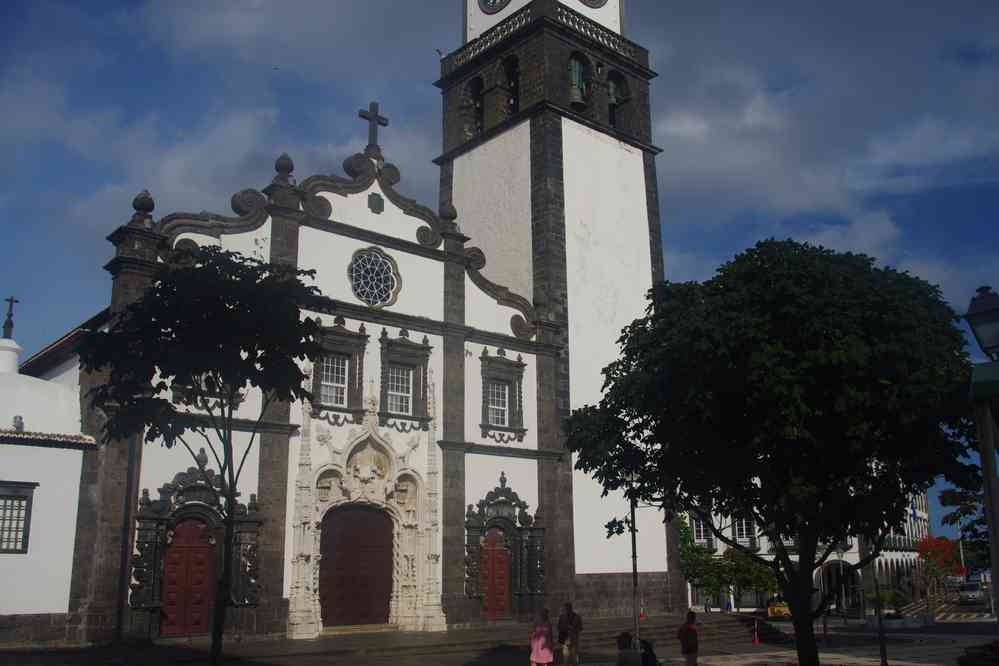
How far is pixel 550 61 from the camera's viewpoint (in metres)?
31.2

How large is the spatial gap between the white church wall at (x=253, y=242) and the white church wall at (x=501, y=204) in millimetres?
9045

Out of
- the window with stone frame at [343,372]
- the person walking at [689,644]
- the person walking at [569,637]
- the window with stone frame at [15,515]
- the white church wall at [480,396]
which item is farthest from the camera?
the white church wall at [480,396]

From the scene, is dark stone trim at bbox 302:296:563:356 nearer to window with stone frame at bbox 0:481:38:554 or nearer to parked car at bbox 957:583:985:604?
window with stone frame at bbox 0:481:38:554

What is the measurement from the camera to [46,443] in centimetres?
1919

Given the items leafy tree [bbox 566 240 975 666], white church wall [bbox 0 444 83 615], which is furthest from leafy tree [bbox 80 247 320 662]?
Result: white church wall [bbox 0 444 83 615]

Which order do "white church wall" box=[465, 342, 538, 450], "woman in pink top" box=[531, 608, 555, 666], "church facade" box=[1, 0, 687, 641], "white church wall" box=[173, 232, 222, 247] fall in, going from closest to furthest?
"woman in pink top" box=[531, 608, 555, 666]
"church facade" box=[1, 0, 687, 641]
"white church wall" box=[173, 232, 222, 247]
"white church wall" box=[465, 342, 538, 450]

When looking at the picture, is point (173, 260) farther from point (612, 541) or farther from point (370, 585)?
point (612, 541)

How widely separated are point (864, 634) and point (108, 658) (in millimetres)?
24193

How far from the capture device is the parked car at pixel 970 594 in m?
63.8

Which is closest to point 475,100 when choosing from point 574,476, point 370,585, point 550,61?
point 550,61

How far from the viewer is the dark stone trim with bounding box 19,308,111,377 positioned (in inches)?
868

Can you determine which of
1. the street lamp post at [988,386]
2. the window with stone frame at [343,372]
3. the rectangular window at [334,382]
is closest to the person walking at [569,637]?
the window with stone frame at [343,372]

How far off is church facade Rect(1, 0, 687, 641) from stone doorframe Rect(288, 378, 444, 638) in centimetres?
5

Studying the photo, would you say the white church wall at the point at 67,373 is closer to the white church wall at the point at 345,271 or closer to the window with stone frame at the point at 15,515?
the window with stone frame at the point at 15,515
